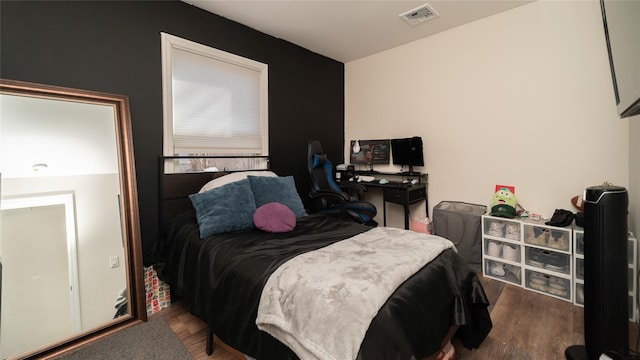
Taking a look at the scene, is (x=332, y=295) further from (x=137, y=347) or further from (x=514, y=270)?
(x=514, y=270)

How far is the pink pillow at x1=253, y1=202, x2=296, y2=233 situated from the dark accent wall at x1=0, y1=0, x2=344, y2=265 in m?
0.97

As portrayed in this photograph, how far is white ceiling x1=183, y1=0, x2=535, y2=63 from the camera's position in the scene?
2.58 meters

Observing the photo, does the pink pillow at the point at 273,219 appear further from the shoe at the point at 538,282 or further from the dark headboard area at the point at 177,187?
the shoe at the point at 538,282

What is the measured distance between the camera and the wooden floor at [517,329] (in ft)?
5.51

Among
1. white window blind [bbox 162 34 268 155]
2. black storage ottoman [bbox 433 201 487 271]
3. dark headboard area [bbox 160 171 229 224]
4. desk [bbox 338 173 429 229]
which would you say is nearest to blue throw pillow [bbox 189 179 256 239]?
dark headboard area [bbox 160 171 229 224]

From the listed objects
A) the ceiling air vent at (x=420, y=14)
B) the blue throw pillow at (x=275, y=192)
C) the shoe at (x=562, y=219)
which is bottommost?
the shoe at (x=562, y=219)

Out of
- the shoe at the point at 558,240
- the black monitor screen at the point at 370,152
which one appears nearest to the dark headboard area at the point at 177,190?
the black monitor screen at the point at 370,152

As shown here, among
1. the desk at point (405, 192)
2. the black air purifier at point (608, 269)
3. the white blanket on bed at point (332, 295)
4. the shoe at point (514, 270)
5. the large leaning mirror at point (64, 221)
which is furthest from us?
the desk at point (405, 192)

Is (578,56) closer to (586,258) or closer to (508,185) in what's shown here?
(508,185)

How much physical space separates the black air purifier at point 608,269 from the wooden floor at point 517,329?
32 centimetres

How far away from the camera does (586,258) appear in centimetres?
151

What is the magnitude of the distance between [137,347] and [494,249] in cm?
303

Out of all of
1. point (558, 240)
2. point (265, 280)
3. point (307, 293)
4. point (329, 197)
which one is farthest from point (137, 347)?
point (558, 240)

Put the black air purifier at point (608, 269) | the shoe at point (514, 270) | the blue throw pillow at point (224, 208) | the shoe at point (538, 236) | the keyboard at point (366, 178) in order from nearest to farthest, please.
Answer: the black air purifier at point (608, 269) → the blue throw pillow at point (224, 208) → the shoe at point (538, 236) → the shoe at point (514, 270) → the keyboard at point (366, 178)
